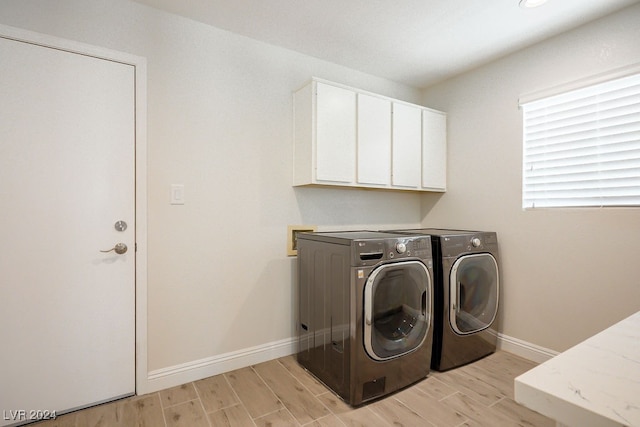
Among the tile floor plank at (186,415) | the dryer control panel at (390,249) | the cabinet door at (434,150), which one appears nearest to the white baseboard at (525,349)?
the dryer control panel at (390,249)

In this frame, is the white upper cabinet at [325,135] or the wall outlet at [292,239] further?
the wall outlet at [292,239]

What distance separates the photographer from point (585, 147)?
6.94 ft

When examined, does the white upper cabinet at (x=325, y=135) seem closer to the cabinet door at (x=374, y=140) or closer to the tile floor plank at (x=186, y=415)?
the cabinet door at (x=374, y=140)

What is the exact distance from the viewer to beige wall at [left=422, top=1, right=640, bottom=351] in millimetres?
1958

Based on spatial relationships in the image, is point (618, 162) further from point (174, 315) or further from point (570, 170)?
point (174, 315)

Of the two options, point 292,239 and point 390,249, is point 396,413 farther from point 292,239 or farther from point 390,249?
point 292,239

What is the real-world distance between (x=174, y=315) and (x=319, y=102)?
5.73ft

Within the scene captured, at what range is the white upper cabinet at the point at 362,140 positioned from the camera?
2.26m

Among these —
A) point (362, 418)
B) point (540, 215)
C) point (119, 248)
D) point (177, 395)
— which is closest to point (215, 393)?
point (177, 395)

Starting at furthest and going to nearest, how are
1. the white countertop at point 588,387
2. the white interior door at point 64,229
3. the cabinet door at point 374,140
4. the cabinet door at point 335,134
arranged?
1. the cabinet door at point 374,140
2. the cabinet door at point 335,134
3. the white interior door at point 64,229
4. the white countertop at point 588,387

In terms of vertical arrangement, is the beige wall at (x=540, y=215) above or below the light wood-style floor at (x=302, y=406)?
above

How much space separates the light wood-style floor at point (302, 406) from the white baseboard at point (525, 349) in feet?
1.02

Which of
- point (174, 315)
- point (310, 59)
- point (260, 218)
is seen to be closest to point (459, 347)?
point (260, 218)

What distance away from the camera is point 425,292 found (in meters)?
2.02
